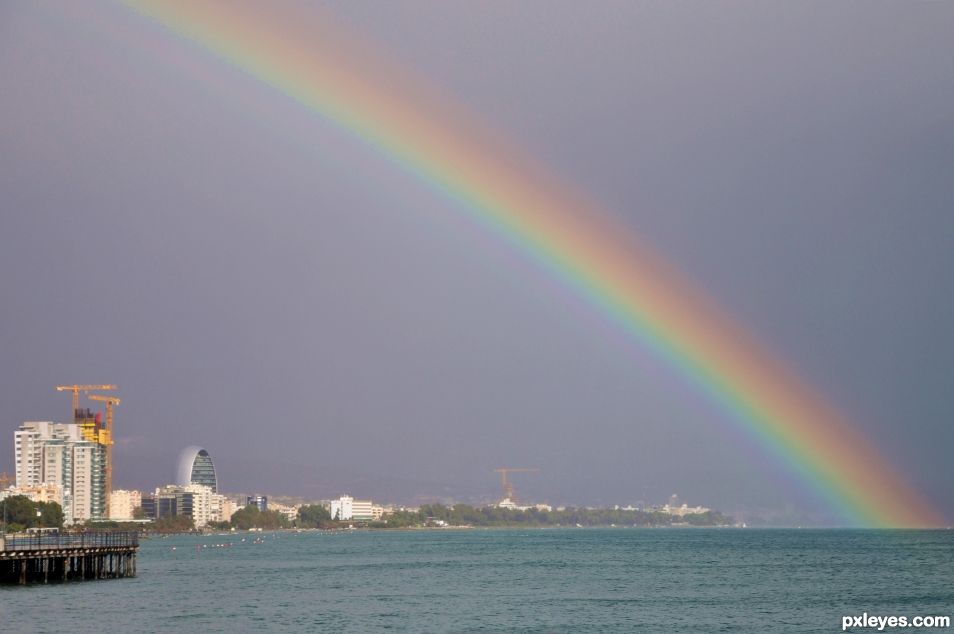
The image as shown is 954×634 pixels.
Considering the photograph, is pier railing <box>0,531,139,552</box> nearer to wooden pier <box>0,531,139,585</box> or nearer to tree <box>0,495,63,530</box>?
wooden pier <box>0,531,139,585</box>

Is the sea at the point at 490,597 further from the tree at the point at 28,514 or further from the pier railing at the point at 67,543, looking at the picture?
the tree at the point at 28,514

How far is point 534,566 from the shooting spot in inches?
4414

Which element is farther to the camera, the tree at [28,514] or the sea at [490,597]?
the tree at [28,514]

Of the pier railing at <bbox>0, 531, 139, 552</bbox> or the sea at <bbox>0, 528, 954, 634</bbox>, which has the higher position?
the pier railing at <bbox>0, 531, 139, 552</bbox>

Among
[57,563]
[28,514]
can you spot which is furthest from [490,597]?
[28,514]

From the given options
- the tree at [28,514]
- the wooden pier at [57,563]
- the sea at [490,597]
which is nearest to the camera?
the sea at [490,597]

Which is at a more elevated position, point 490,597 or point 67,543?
point 67,543

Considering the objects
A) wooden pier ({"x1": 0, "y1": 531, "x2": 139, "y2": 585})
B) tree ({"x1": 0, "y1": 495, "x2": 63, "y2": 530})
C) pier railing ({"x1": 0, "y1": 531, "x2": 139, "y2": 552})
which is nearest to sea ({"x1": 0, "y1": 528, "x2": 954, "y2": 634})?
wooden pier ({"x1": 0, "y1": 531, "x2": 139, "y2": 585})

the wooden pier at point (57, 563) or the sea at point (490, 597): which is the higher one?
the wooden pier at point (57, 563)

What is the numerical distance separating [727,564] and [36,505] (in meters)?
124

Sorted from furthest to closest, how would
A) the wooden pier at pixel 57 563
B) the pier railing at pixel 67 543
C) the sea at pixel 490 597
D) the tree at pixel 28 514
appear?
1. the tree at pixel 28 514
2. the pier railing at pixel 67 543
3. the wooden pier at pixel 57 563
4. the sea at pixel 490 597

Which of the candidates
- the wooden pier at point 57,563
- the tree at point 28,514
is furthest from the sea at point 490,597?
the tree at point 28,514

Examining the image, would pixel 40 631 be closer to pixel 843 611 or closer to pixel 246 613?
pixel 246 613

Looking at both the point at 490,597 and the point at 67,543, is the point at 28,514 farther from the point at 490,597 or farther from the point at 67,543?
the point at 490,597
